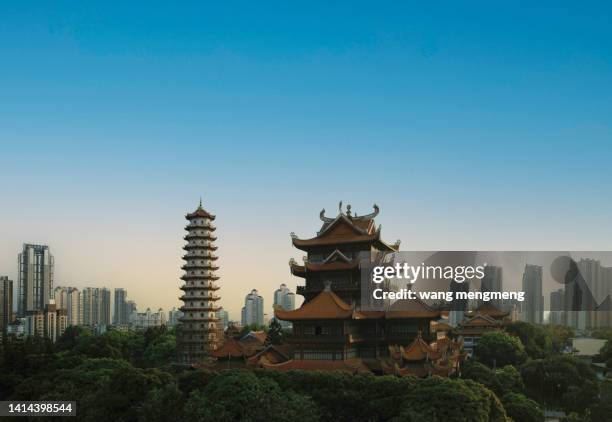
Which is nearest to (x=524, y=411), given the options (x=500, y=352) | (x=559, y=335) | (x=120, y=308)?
(x=500, y=352)

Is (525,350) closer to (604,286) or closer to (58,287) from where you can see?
(604,286)

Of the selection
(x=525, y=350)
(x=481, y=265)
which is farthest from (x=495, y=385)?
(x=525, y=350)

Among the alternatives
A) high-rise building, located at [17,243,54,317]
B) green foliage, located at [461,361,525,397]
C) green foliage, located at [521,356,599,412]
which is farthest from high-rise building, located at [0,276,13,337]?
green foliage, located at [461,361,525,397]

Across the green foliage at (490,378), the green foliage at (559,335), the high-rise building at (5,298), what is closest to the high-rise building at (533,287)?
the green foliage at (559,335)

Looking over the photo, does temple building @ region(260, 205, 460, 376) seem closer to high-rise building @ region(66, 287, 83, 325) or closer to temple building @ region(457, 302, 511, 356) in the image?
temple building @ region(457, 302, 511, 356)

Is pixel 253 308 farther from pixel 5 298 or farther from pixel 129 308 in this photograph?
pixel 5 298

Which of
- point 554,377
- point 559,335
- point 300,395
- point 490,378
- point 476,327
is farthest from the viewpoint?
point 559,335

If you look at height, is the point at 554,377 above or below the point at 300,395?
below
